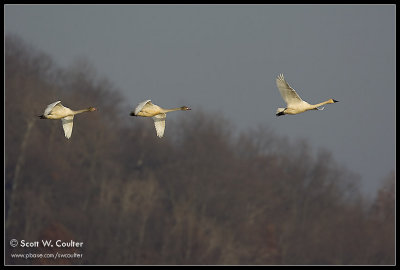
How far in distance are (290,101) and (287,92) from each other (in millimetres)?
430

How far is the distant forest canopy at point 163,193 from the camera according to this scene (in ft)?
200

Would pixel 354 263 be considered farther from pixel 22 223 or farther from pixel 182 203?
pixel 22 223

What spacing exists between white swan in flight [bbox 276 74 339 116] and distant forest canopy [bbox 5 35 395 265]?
21265 mm

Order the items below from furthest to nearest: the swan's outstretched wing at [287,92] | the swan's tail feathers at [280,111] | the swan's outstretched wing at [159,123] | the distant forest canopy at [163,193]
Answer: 1. the distant forest canopy at [163,193]
2. the swan's outstretched wing at [159,123]
3. the swan's tail feathers at [280,111]
4. the swan's outstretched wing at [287,92]

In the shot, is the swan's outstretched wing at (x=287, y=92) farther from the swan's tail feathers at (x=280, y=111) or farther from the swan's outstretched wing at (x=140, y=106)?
the swan's outstretched wing at (x=140, y=106)

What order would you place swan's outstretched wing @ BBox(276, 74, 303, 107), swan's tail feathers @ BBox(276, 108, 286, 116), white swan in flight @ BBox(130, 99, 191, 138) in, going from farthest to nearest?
1. swan's tail feathers @ BBox(276, 108, 286, 116)
2. white swan in flight @ BBox(130, 99, 191, 138)
3. swan's outstretched wing @ BBox(276, 74, 303, 107)

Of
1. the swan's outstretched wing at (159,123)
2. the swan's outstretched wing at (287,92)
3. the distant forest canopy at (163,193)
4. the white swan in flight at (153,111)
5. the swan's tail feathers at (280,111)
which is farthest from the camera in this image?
the distant forest canopy at (163,193)

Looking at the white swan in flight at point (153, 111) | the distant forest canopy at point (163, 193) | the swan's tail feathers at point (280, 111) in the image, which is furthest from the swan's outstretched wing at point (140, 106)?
the distant forest canopy at point (163, 193)

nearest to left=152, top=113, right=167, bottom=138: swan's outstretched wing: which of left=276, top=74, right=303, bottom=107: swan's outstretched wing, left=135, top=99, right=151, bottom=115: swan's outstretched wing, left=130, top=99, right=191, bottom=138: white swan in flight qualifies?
left=130, top=99, right=191, bottom=138: white swan in flight

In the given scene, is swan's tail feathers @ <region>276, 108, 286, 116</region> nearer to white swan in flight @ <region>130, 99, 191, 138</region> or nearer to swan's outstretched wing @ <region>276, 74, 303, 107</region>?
swan's outstretched wing @ <region>276, 74, 303, 107</region>

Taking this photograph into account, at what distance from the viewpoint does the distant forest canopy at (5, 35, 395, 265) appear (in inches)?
2400

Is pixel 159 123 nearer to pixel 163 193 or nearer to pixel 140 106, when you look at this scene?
pixel 140 106

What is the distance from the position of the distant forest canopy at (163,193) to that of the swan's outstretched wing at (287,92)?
2149 centimetres
